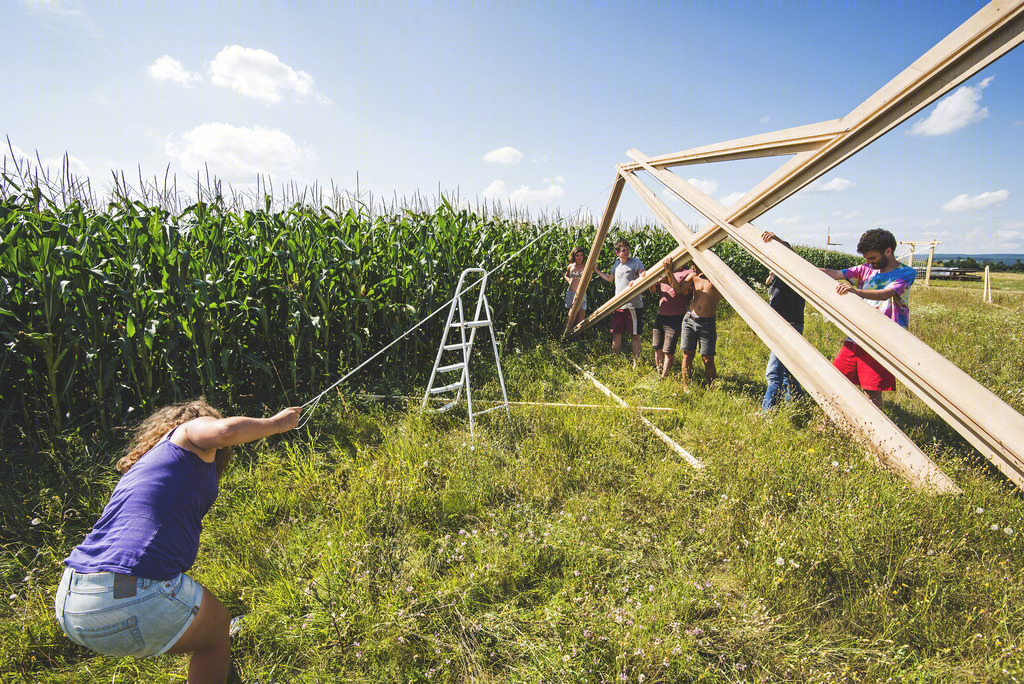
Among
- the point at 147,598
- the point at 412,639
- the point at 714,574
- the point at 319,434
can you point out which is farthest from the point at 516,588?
the point at 319,434

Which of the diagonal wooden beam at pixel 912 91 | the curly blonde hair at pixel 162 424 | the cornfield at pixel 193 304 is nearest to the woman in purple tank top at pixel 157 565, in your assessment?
the curly blonde hair at pixel 162 424

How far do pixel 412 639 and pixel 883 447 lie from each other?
139 inches

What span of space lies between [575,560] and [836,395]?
243 cm

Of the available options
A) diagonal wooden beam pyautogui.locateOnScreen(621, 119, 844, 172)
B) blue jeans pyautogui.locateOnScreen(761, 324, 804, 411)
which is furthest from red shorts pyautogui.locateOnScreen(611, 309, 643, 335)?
diagonal wooden beam pyautogui.locateOnScreen(621, 119, 844, 172)

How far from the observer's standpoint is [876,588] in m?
2.62

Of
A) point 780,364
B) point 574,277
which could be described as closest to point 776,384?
point 780,364

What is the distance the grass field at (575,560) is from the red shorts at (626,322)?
2.96 meters

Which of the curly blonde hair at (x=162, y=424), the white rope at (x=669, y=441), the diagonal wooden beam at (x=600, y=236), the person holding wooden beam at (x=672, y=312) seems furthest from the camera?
the diagonal wooden beam at (x=600, y=236)

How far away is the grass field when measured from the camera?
2.33 m

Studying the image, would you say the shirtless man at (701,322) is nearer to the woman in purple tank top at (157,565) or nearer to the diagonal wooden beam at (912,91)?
the diagonal wooden beam at (912,91)

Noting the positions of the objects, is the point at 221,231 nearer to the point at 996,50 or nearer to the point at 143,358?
the point at 143,358

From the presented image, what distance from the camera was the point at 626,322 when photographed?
24.0 ft

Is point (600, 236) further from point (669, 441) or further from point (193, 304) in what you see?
point (193, 304)

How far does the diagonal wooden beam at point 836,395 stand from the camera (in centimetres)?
337
